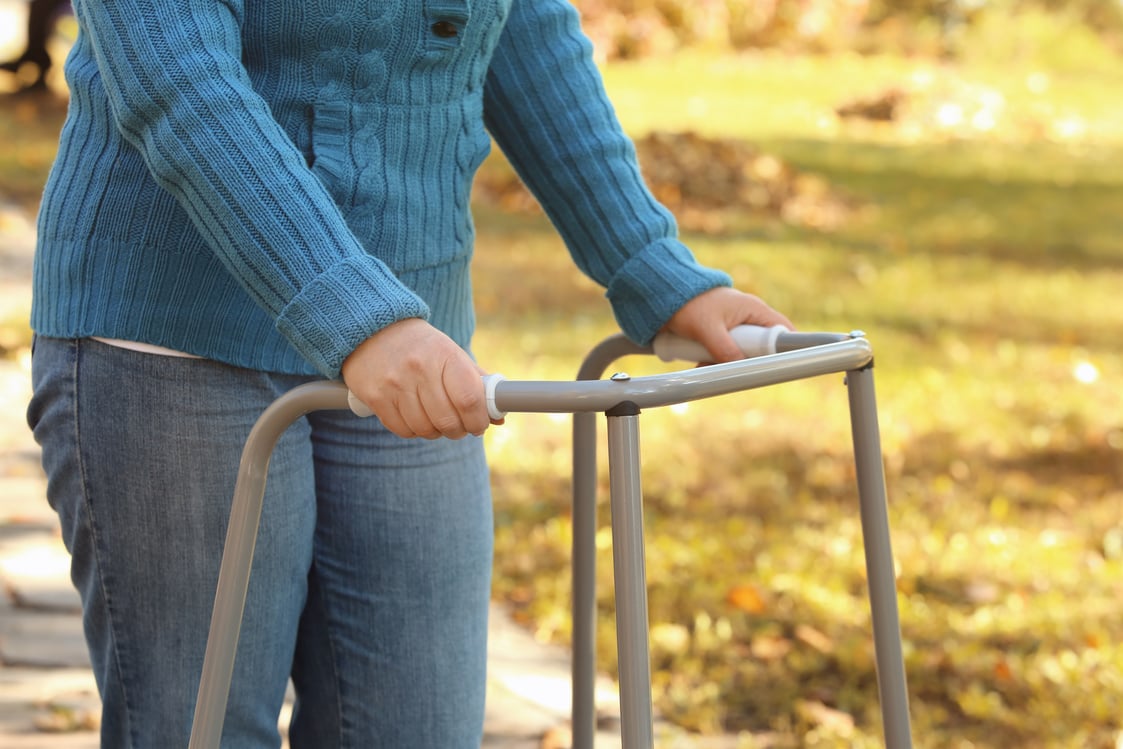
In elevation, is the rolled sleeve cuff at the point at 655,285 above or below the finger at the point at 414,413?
above

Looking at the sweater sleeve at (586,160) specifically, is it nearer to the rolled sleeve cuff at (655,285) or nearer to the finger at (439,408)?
the rolled sleeve cuff at (655,285)

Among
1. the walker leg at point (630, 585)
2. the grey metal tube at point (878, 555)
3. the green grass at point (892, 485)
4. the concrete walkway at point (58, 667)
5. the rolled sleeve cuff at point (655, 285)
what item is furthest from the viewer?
the green grass at point (892, 485)

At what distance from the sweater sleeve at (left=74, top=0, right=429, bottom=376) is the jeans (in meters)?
0.24

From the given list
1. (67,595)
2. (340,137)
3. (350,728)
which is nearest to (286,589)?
(350,728)

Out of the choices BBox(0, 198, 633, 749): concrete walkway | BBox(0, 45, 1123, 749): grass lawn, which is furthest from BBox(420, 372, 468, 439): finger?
BBox(0, 45, 1123, 749): grass lawn

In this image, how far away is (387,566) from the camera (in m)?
1.70

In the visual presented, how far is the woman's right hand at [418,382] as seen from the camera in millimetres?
1265

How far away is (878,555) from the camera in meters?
1.67

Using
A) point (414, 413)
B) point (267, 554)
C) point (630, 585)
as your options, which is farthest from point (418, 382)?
point (267, 554)

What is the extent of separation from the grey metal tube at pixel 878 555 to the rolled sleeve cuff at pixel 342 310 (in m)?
0.62

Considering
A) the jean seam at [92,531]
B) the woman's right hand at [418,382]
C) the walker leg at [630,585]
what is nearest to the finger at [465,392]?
the woman's right hand at [418,382]

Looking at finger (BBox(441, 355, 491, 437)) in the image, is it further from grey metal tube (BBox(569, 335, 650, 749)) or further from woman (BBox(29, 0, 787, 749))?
grey metal tube (BBox(569, 335, 650, 749))

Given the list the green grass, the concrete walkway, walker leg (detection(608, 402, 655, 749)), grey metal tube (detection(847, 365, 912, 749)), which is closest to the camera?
walker leg (detection(608, 402, 655, 749))

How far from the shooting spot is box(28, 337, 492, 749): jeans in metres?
1.53
